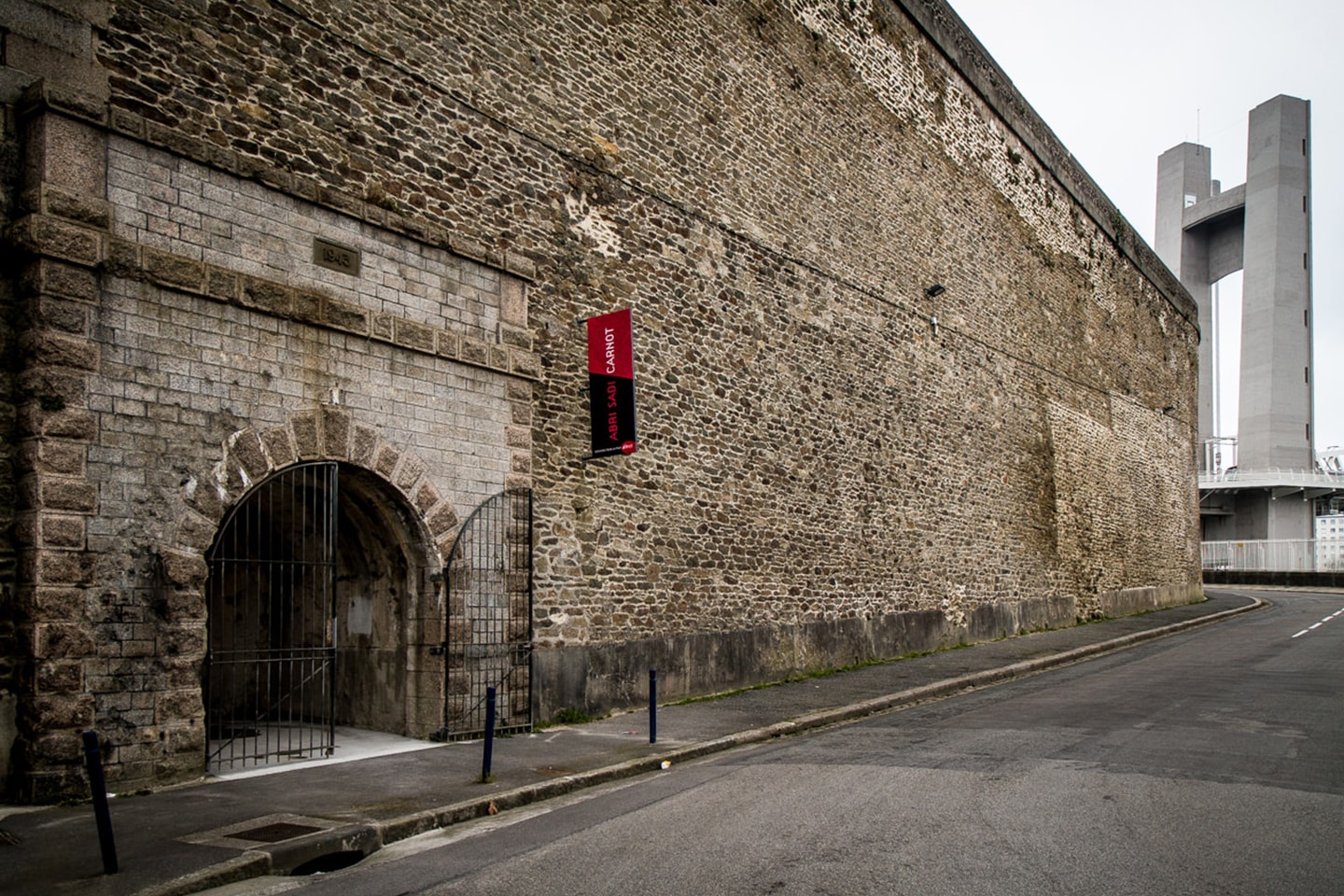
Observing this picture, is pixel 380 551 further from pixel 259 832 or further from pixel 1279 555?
pixel 1279 555

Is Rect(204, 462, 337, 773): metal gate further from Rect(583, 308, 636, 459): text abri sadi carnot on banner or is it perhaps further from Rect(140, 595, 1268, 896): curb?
Rect(583, 308, 636, 459): text abri sadi carnot on banner

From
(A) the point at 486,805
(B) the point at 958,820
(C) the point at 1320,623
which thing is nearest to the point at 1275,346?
(C) the point at 1320,623

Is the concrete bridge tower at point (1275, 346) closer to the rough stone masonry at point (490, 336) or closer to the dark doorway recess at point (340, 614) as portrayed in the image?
the rough stone masonry at point (490, 336)

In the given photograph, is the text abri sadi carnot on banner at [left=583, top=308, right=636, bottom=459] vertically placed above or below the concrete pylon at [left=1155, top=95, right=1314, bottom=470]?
below

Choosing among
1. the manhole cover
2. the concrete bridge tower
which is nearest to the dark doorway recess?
the manhole cover

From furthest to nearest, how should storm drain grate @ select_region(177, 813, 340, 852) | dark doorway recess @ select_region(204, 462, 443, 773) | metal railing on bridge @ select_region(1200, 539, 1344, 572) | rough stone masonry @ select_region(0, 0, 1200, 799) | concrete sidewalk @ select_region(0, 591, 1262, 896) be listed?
metal railing on bridge @ select_region(1200, 539, 1344, 572), dark doorway recess @ select_region(204, 462, 443, 773), rough stone masonry @ select_region(0, 0, 1200, 799), storm drain grate @ select_region(177, 813, 340, 852), concrete sidewalk @ select_region(0, 591, 1262, 896)

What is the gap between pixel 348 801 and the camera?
738 cm

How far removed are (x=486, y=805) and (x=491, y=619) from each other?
3.37 metres

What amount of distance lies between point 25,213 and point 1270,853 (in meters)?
9.40

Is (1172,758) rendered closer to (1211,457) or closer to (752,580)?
(752,580)

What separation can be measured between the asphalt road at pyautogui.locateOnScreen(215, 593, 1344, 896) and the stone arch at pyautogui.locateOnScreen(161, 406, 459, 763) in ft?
9.67

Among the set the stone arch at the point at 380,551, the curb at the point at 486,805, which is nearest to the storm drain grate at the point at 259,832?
the curb at the point at 486,805

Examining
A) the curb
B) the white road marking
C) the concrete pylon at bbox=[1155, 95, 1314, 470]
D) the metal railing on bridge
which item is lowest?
the metal railing on bridge

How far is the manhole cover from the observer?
20.5ft
